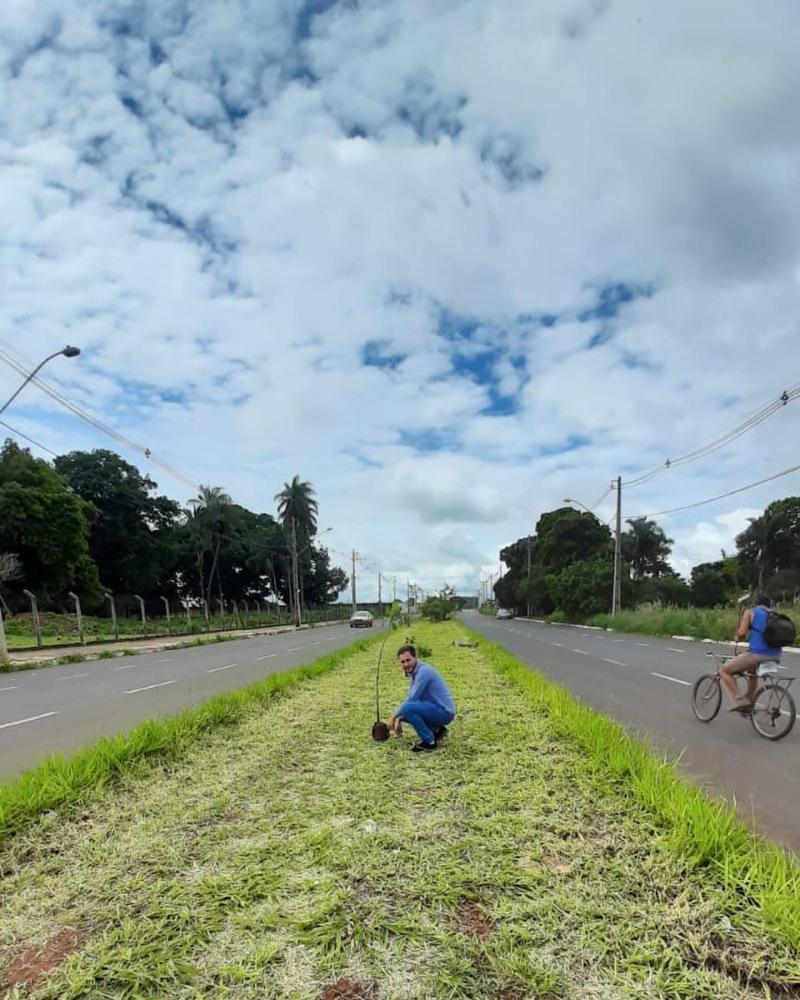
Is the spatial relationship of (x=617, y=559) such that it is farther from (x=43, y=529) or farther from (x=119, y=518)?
(x=119, y=518)

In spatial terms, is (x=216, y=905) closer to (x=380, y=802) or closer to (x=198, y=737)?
(x=380, y=802)

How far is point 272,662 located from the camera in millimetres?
18516

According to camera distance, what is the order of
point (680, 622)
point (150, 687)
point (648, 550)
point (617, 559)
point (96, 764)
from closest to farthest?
point (96, 764) → point (150, 687) → point (680, 622) → point (617, 559) → point (648, 550)

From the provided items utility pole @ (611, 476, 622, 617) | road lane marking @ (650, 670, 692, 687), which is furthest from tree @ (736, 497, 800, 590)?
road lane marking @ (650, 670, 692, 687)

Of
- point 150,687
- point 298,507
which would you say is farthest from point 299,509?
point 150,687

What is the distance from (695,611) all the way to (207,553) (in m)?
54.3

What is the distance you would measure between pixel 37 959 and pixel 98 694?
34.7 feet

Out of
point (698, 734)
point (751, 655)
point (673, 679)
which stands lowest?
point (673, 679)

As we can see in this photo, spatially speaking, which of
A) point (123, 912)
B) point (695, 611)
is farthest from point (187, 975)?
point (695, 611)

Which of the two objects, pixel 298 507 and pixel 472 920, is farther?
pixel 298 507

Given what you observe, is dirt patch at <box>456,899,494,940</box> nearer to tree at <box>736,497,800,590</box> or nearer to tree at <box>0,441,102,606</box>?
tree at <box>0,441,102,606</box>

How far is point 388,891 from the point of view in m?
3.18

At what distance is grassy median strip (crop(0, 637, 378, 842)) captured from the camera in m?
4.37

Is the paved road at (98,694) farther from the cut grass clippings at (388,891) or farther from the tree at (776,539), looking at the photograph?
the tree at (776,539)
